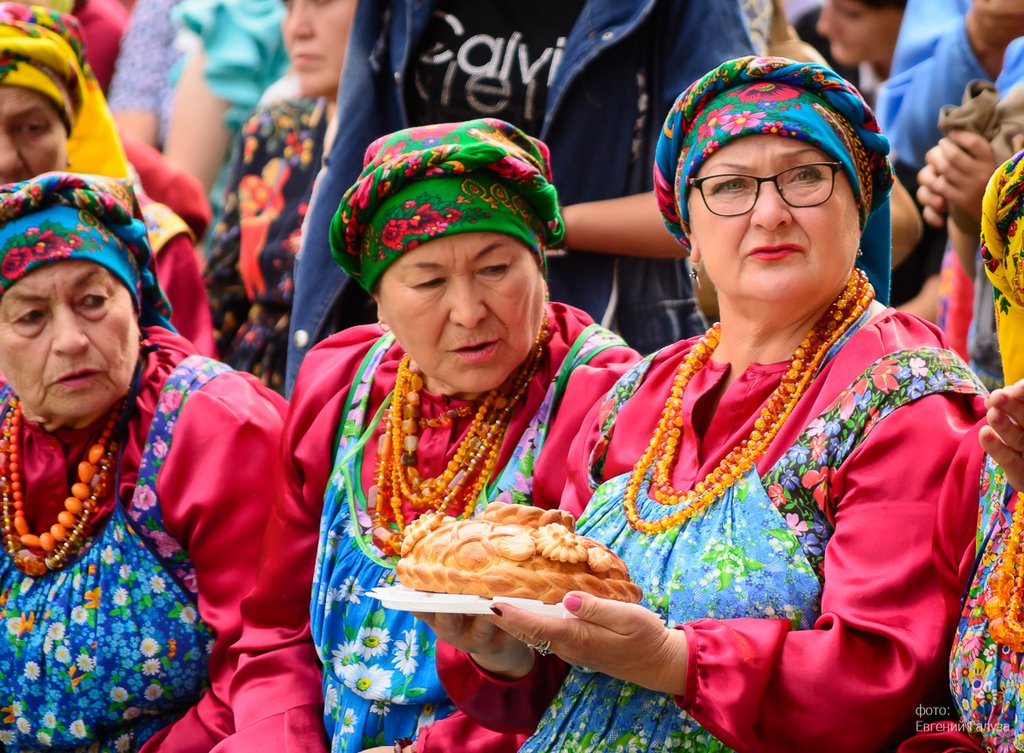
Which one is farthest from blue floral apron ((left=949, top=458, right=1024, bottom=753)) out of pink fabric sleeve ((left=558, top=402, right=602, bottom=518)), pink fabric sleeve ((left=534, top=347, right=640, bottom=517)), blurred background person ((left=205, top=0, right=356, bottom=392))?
blurred background person ((left=205, top=0, right=356, bottom=392))

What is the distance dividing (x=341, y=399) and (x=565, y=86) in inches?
44.6

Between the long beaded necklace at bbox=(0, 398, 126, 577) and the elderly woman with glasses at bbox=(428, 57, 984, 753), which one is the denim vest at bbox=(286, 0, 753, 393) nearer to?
the long beaded necklace at bbox=(0, 398, 126, 577)

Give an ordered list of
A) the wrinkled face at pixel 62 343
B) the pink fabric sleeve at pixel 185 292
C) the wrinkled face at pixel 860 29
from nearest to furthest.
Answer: the wrinkled face at pixel 62 343
the pink fabric sleeve at pixel 185 292
the wrinkled face at pixel 860 29

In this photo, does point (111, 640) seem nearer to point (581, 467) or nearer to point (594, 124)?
point (581, 467)

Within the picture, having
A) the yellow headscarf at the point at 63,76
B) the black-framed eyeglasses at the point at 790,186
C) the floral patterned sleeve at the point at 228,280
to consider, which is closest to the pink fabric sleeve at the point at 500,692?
the black-framed eyeglasses at the point at 790,186

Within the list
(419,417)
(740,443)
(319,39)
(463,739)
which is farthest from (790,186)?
(319,39)

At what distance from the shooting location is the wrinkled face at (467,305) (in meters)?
3.12

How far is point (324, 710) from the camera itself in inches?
128

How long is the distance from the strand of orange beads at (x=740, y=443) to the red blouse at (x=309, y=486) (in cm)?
35

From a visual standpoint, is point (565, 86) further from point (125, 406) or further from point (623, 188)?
point (125, 406)

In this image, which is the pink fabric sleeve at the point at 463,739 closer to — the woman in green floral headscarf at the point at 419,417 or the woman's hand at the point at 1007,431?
the woman in green floral headscarf at the point at 419,417

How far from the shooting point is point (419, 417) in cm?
328

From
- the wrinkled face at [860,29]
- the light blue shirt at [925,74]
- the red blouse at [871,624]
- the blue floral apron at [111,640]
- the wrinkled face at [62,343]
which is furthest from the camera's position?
the wrinkled face at [860,29]

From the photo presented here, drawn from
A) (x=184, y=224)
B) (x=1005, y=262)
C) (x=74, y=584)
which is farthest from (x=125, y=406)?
(x=1005, y=262)
